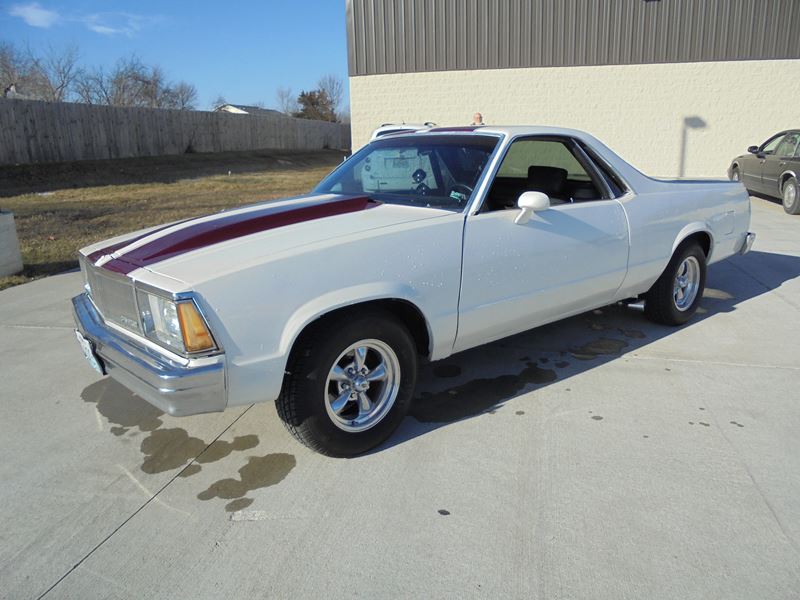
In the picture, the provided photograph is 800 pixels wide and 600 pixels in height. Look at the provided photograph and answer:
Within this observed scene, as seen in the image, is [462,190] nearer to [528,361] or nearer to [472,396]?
[472,396]

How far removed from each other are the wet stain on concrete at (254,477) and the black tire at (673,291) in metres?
3.21

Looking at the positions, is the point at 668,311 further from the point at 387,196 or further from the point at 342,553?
the point at 342,553

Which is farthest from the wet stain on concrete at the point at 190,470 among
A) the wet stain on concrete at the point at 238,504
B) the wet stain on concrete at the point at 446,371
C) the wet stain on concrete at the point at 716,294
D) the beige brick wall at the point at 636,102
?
the beige brick wall at the point at 636,102

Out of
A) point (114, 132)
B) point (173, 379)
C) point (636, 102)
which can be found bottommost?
point (173, 379)

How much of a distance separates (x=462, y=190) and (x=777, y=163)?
10472 millimetres

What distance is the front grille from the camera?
9.19 ft

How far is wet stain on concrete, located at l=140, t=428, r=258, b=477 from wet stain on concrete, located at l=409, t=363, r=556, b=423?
3.29 ft

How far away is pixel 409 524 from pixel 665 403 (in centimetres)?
188

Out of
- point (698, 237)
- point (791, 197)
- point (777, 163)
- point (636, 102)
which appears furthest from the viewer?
point (636, 102)

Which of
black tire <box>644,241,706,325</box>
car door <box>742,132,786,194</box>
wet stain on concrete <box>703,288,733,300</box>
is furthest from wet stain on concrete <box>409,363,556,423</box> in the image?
car door <box>742,132,786,194</box>

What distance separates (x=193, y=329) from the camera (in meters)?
2.48

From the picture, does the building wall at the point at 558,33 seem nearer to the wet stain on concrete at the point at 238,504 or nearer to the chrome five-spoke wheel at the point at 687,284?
the chrome five-spoke wheel at the point at 687,284

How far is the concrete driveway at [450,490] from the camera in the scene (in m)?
2.24

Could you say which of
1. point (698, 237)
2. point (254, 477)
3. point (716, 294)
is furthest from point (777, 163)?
point (254, 477)
